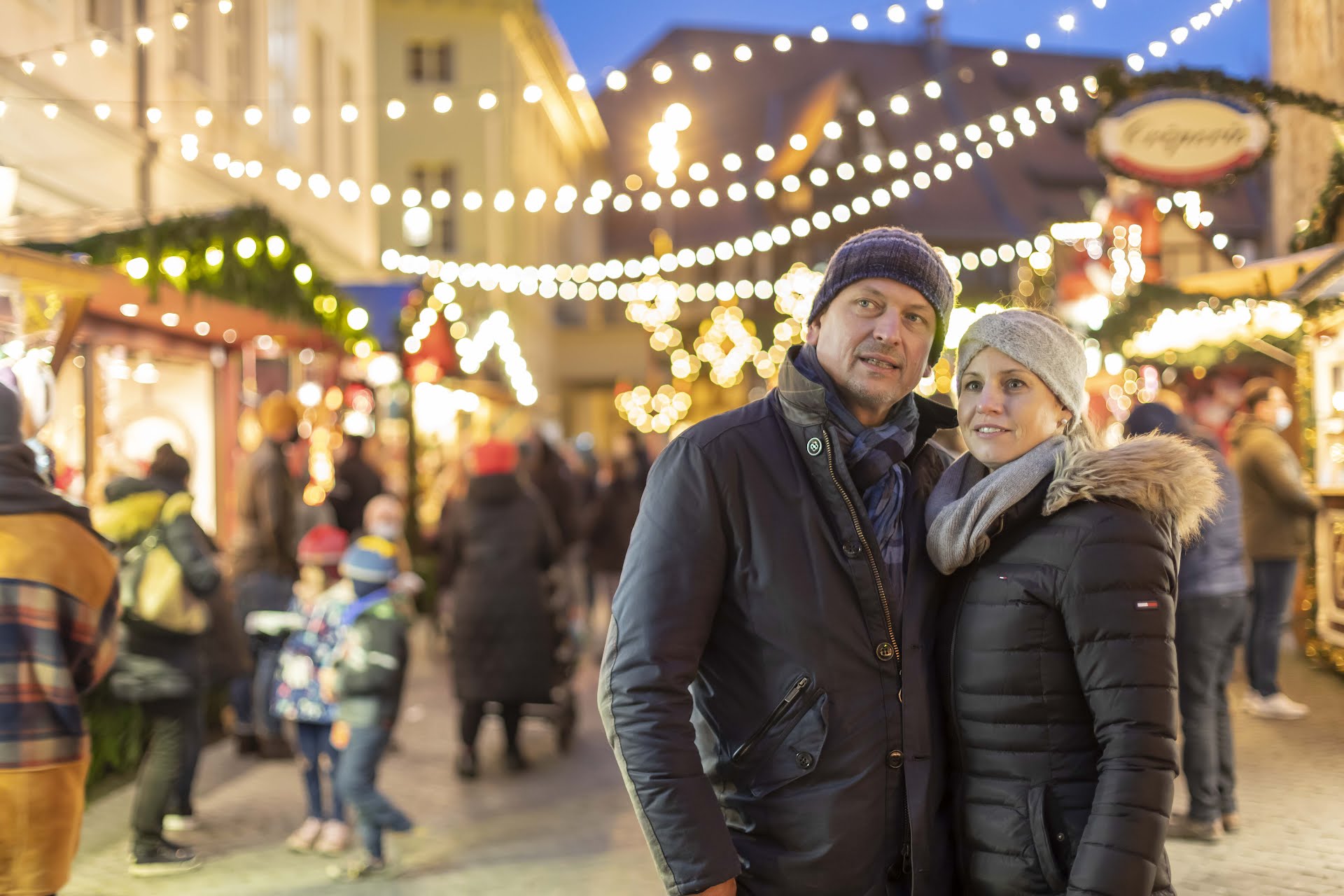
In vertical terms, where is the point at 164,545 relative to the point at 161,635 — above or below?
above

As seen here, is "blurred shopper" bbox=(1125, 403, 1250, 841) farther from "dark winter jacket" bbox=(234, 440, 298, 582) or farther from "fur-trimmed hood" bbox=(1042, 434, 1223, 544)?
"dark winter jacket" bbox=(234, 440, 298, 582)

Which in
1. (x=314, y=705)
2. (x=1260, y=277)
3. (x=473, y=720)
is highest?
(x=1260, y=277)

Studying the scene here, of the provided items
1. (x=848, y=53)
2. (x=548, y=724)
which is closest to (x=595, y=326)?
(x=848, y=53)

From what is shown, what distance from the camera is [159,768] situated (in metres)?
6.44

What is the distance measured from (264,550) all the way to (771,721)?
25.0 ft

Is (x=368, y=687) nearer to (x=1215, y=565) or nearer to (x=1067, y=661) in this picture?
(x=1215, y=565)

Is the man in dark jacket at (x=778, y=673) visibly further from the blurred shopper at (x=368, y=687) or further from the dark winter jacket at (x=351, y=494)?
the dark winter jacket at (x=351, y=494)

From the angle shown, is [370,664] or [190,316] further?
[190,316]

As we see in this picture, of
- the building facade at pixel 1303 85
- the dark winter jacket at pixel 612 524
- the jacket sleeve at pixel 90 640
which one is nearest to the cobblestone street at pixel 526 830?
the jacket sleeve at pixel 90 640

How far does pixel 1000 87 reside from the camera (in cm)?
5309

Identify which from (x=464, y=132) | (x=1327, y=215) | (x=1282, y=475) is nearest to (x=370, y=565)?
(x=1282, y=475)

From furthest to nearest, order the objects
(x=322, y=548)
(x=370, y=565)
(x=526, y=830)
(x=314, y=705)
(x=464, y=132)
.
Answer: (x=464, y=132) < (x=322, y=548) < (x=526, y=830) < (x=314, y=705) < (x=370, y=565)

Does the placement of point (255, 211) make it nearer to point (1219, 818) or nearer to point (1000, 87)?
point (1219, 818)

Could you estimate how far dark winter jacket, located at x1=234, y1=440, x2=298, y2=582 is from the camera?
377 inches
